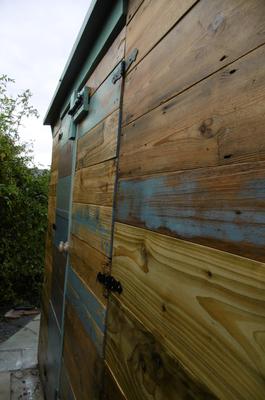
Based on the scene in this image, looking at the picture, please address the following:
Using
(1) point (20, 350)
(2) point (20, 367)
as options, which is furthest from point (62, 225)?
(1) point (20, 350)

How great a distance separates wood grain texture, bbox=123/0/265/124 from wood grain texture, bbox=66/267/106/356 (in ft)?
2.70

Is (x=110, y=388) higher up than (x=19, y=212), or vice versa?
(x=19, y=212)

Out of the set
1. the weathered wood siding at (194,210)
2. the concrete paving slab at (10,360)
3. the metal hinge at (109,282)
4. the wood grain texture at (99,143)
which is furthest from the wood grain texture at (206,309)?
the concrete paving slab at (10,360)

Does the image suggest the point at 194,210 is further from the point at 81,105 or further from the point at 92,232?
the point at 81,105

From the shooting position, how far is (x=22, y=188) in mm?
4957

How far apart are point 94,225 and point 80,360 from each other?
69 centimetres

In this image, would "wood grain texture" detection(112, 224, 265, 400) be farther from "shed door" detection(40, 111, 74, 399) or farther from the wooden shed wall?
"shed door" detection(40, 111, 74, 399)

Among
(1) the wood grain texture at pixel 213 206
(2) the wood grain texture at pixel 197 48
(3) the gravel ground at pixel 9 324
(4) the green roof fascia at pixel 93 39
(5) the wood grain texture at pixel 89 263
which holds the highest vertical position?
(4) the green roof fascia at pixel 93 39

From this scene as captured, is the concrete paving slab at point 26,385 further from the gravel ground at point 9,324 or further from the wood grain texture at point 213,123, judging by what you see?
the wood grain texture at point 213,123

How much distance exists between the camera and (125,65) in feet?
4.00

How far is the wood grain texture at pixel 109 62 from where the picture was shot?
4.29ft

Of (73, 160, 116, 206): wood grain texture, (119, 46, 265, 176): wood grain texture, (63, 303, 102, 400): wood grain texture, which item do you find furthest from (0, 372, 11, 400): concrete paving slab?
(119, 46, 265, 176): wood grain texture

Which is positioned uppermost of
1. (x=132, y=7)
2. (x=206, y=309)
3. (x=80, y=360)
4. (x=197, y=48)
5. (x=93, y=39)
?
(x=93, y=39)

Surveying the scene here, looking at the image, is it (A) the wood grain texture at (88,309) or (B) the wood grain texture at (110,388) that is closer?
(B) the wood grain texture at (110,388)
